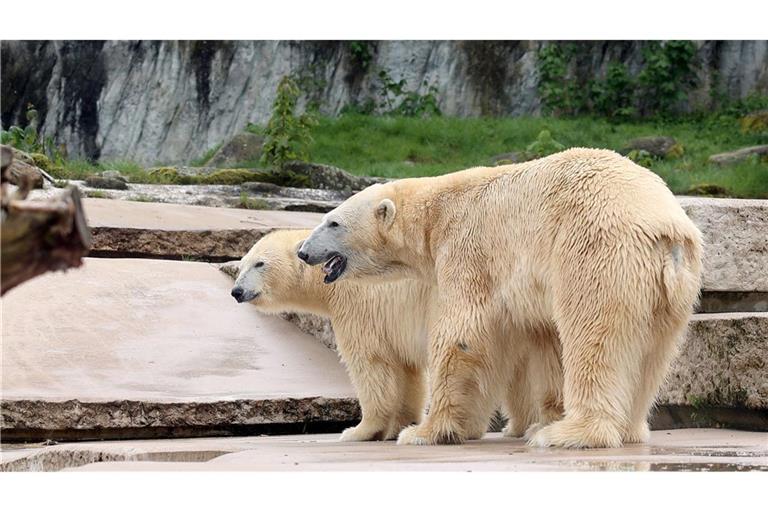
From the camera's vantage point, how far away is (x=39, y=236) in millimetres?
2113

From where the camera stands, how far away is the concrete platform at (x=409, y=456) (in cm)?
404

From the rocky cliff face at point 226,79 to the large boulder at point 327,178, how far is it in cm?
487

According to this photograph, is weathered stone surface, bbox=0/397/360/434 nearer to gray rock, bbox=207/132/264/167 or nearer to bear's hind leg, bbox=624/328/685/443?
bear's hind leg, bbox=624/328/685/443

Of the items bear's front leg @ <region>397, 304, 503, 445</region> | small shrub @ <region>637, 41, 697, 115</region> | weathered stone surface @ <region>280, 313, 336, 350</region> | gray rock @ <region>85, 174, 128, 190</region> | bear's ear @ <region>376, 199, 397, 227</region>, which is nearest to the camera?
bear's front leg @ <region>397, 304, 503, 445</region>

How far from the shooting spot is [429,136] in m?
17.8

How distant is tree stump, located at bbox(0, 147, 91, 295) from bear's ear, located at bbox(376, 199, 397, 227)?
12.4 ft

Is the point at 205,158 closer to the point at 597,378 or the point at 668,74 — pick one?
the point at 668,74

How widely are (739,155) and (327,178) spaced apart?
21.4 ft

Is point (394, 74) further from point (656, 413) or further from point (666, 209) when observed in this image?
point (666, 209)

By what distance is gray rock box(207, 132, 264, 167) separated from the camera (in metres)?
16.8

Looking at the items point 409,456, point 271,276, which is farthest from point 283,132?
point 409,456

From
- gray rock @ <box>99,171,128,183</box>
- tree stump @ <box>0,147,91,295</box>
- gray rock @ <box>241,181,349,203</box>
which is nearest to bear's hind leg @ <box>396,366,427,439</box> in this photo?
tree stump @ <box>0,147,91,295</box>

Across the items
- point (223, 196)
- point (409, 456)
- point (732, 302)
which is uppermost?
point (732, 302)

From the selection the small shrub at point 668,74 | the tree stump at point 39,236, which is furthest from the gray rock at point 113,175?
the tree stump at point 39,236
